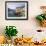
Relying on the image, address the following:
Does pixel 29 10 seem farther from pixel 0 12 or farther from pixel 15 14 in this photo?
pixel 0 12

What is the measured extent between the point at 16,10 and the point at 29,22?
1.22 ft

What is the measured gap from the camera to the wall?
349 cm

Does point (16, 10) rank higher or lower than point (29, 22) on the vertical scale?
higher

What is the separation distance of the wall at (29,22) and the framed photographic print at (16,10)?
6cm

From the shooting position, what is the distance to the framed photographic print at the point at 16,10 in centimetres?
349

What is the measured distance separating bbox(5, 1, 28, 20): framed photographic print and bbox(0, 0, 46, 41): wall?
6cm

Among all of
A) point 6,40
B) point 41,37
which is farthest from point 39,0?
point 6,40

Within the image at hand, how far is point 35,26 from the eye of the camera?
11.5 ft

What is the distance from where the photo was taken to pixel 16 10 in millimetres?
3500

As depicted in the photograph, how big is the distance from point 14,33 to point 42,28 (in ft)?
2.03

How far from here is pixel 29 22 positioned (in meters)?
3.51

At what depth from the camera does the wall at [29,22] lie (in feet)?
11.5

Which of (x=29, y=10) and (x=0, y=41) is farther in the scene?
(x=29, y=10)

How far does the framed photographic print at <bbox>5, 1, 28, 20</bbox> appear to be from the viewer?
3.49 meters
